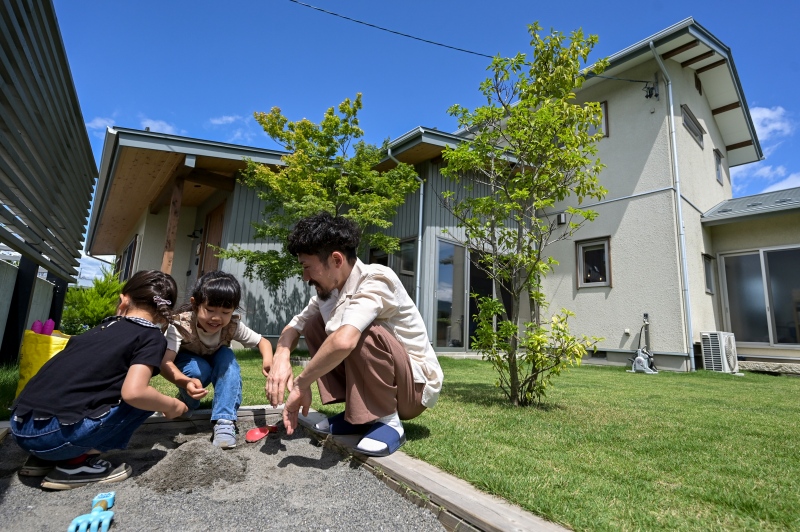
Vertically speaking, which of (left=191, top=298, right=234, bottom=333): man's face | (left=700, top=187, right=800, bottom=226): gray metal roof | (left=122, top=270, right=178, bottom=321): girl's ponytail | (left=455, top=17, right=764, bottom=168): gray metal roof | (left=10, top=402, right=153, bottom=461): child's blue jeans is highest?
(left=455, top=17, right=764, bottom=168): gray metal roof

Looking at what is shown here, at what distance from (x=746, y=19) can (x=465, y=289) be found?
293 inches

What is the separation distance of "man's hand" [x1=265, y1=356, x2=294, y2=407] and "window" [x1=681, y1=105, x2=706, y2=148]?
9.71 meters

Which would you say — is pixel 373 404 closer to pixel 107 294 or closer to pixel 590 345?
pixel 590 345

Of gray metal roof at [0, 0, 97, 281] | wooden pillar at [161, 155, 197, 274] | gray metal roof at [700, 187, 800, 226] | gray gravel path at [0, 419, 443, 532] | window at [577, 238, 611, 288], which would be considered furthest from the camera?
window at [577, 238, 611, 288]

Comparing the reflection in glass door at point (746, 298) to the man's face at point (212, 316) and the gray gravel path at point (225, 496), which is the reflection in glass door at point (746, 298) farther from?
the man's face at point (212, 316)

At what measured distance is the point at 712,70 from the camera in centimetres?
913

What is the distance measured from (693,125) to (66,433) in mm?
11294

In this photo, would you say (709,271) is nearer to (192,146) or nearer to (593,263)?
(593,263)

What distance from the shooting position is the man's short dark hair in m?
1.86

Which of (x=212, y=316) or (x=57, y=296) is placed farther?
(x=57, y=296)

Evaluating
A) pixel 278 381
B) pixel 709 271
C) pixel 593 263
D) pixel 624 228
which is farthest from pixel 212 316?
pixel 709 271

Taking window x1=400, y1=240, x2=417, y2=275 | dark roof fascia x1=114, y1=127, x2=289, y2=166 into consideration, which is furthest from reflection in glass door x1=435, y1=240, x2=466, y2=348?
dark roof fascia x1=114, y1=127, x2=289, y2=166

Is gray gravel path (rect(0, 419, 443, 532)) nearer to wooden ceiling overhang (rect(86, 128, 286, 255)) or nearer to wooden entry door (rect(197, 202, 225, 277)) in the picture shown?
wooden ceiling overhang (rect(86, 128, 286, 255))

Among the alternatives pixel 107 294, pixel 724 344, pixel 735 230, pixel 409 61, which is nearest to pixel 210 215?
pixel 107 294
